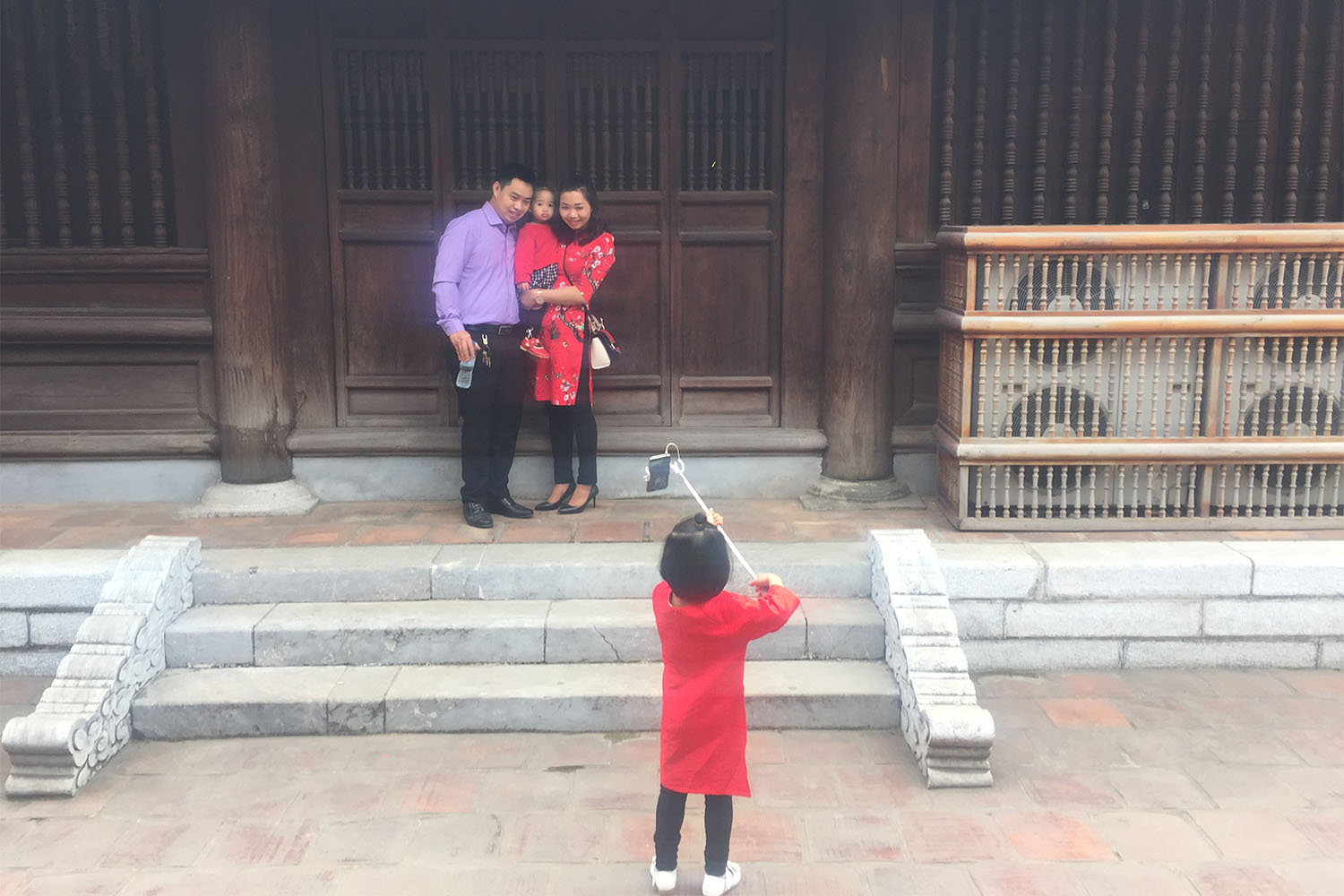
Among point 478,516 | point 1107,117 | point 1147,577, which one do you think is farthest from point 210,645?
point 1107,117

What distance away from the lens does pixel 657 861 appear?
362cm

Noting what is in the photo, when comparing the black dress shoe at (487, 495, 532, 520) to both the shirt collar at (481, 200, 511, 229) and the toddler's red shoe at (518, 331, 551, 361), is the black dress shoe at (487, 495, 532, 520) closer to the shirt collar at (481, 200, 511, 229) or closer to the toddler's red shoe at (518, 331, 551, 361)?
the toddler's red shoe at (518, 331, 551, 361)

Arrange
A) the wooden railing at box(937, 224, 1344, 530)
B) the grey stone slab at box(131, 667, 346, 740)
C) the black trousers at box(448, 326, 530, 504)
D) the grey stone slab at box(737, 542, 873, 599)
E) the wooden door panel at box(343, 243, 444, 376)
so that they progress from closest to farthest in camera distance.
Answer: the grey stone slab at box(131, 667, 346, 740), the grey stone slab at box(737, 542, 873, 599), the wooden railing at box(937, 224, 1344, 530), the black trousers at box(448, 326, 530, 504), the wooden door panel at box(343, 243, 444, 376)

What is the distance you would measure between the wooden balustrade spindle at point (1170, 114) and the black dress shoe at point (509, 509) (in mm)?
3855

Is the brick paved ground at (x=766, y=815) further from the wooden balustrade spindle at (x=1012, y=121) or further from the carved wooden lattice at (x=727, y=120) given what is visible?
the carved wooden lattice at (x=727, y=120)

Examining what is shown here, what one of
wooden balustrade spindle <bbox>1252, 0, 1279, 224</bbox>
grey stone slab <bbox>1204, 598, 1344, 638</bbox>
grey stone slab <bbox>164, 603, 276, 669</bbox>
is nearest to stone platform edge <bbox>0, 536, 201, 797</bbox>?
grey stone slab <bbox>164, 603, 276, 669</bbox>

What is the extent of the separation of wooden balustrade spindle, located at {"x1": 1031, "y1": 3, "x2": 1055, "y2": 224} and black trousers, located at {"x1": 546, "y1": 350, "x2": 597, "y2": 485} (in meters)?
2.63

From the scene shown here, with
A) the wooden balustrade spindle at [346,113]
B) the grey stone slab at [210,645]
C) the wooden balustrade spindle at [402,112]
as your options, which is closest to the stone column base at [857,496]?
the wooden balustrade spindle at [402,112]

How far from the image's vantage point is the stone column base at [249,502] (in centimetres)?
629

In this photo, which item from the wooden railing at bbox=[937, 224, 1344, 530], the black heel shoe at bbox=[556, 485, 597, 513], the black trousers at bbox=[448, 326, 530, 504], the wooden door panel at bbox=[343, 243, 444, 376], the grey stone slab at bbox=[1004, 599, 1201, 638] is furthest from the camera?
the wooden door panel at bbox=[343, 243, 444, 376]

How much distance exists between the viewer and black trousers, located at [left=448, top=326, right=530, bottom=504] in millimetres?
6004

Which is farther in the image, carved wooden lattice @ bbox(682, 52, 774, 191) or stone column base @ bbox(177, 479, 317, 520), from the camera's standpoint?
carved wooden lattice @ bbox(682, 52, 774, 191)

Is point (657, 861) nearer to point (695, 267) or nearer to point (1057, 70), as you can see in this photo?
point (695, 267)

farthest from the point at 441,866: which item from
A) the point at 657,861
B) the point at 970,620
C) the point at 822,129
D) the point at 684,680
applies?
the point at 822,129
